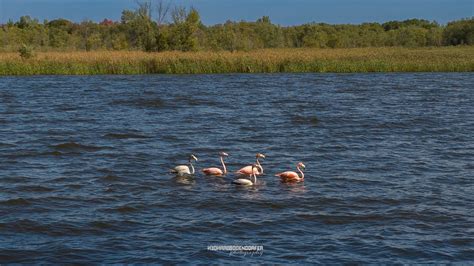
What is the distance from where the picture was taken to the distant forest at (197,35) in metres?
58.1

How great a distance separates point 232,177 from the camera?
16469mm

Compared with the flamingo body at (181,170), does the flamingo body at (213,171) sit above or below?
below

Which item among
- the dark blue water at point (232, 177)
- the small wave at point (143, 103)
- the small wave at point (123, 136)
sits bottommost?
the dark blue water at point (232, 177)

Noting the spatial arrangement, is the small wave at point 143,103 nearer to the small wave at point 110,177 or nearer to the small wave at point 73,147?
the small wave at point 73,147

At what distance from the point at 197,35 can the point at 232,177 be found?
5211cm

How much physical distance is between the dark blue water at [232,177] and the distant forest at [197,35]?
25.9 metres

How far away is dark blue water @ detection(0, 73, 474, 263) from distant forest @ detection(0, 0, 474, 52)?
85.1 feet

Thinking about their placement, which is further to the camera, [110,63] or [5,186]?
[110,63]

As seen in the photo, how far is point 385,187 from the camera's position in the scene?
15281mm

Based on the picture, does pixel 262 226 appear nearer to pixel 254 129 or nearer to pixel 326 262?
pixel 326 262

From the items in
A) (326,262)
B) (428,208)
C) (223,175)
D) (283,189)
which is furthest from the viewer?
(223,175)

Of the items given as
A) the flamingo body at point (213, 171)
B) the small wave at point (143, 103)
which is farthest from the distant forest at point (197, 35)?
the flamingo body at point (213, 171)

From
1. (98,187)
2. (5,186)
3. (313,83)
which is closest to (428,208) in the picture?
(98,187)

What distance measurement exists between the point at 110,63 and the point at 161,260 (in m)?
34.6
